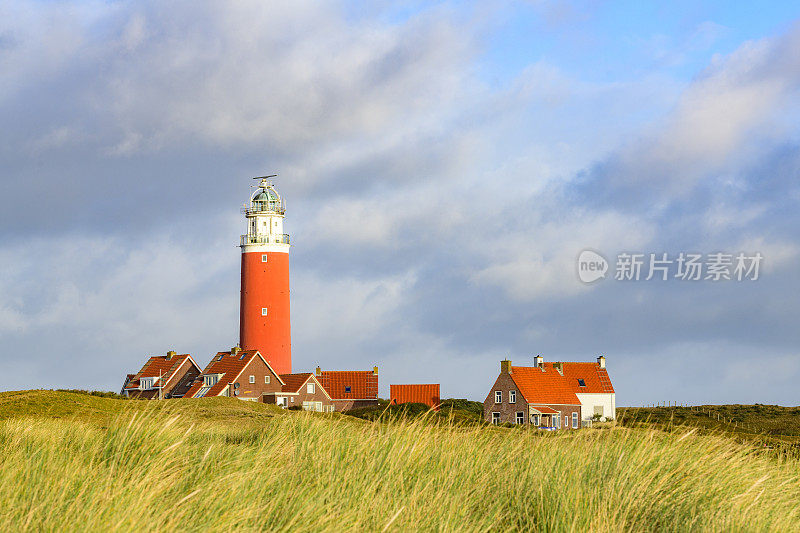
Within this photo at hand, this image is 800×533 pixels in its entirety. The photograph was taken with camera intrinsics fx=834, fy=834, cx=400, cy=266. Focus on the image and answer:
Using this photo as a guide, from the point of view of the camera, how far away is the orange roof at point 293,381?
47.2 meters

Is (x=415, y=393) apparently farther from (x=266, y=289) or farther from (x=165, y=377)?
(x=165, y=377)

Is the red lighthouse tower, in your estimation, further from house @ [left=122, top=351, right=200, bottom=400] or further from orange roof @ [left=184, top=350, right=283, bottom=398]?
house @ [left=122, top=351, right=200, bottom=400]

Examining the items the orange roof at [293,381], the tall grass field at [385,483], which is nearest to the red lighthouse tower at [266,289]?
the orange roof at [293,381]

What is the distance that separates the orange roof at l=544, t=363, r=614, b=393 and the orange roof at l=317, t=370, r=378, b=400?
11334mm

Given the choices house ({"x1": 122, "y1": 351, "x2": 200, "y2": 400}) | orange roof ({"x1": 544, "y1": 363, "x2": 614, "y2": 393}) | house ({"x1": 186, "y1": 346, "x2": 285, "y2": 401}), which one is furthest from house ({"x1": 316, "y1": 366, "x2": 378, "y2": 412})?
orange roof ({"x1": 544, "y1": 363, "x2": 614, "y2": 393})

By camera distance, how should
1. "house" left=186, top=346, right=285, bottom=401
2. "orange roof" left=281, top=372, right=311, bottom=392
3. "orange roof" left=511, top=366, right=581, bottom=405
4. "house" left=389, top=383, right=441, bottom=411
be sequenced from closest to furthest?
"orange roof" left=511, top=366, right=581, bottom=405, "house" left=186, top=346, right=285, bottom=401, "orange roof" left=281, top=372, right=311, bottom=392, "house" left=389, top=383, right=441, bottom=411

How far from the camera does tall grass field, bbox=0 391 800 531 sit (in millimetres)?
5688

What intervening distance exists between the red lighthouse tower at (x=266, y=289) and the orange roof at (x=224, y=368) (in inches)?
32.0

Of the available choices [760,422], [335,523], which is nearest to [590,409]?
[760,422]

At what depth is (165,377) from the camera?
171ft

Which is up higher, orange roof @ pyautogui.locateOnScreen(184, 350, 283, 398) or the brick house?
orange roof @ pyautogui.locateOnScreen(184, 350, 283, 398)

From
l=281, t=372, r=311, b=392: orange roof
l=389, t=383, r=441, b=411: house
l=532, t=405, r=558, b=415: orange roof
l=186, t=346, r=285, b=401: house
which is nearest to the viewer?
l=532, t=405, r=558, b=415: orange roof

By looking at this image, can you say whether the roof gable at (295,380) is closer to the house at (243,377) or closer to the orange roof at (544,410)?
the house at (243,377)

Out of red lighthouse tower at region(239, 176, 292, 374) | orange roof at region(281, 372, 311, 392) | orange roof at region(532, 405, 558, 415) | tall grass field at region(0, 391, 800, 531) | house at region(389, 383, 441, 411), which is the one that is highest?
red lighthouse tower at region(239, 176, 292, 374)
